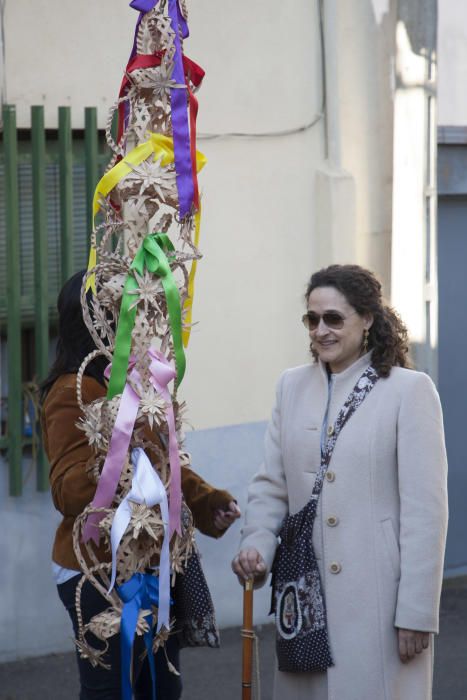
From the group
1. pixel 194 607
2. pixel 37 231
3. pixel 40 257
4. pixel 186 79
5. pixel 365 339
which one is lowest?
pixel 194 607

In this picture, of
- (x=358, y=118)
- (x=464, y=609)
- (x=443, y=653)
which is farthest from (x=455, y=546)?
(x=358, y=118)

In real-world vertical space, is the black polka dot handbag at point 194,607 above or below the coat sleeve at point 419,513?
below

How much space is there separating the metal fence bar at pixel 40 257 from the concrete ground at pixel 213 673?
902 mm

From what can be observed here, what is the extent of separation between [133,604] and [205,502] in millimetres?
647

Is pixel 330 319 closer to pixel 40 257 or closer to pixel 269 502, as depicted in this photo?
pixel 269 502

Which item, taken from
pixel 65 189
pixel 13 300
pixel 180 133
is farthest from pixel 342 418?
pixel 65 189

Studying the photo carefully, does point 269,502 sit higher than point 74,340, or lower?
lower

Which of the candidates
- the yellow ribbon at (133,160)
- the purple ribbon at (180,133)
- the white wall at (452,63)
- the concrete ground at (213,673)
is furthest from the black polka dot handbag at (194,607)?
the white wall at (452,63)

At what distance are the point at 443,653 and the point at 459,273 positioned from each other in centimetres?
241

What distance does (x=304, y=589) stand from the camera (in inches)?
136

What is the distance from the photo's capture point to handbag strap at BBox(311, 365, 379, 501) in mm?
3475

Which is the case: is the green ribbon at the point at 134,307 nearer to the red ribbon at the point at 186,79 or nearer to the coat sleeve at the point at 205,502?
the red ribbon at the point at 186,79

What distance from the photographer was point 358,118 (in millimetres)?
6629

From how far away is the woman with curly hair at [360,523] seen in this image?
338 centimetres
